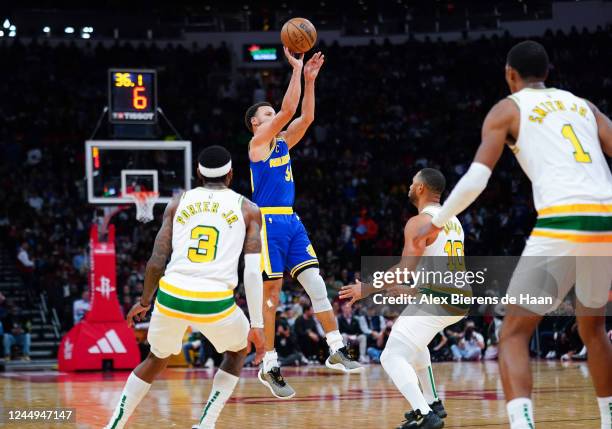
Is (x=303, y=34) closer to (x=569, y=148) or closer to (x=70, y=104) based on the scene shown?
(x=569, y=148)

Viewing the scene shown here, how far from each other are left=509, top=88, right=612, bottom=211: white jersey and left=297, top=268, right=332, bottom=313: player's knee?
11.5ft

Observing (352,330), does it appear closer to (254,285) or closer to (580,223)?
(254,285)

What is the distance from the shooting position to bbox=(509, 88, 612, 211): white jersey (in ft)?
17.7

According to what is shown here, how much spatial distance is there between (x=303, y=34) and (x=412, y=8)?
Result: 26.0 meters

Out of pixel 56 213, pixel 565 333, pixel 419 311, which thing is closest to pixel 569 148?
pixel 419 311

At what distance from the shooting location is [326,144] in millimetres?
29312

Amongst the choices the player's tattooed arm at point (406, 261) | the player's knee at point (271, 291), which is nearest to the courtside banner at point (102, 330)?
the player's knee at point (271, 291)

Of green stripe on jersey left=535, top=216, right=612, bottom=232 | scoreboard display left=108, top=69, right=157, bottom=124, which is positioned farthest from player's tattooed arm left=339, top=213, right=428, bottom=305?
scoreboard display left=108, top=69, right=157, bottom=124

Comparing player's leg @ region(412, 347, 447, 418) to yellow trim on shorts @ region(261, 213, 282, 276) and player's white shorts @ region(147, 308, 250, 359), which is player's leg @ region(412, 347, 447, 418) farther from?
player's white shorts @ region(147, 308, 250, 359)

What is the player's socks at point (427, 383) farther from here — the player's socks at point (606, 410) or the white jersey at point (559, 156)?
the white jersey at point (559, 156)

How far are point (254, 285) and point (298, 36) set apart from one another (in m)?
2.77

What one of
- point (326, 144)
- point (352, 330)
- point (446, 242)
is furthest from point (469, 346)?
point (446, 242)

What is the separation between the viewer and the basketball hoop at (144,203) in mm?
17422

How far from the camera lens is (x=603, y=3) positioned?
3161 centimetres
